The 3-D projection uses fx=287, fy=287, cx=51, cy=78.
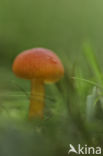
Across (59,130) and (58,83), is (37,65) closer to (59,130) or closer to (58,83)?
(58,83)

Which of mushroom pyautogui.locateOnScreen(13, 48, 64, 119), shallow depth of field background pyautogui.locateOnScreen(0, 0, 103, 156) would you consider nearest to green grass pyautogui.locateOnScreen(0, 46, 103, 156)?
shallow depth of field background pyautogui.locateOnScreen(0, 0, 103, 156)

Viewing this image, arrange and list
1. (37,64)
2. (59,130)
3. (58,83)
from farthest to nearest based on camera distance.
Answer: (37,64)
(58,83)
(59,130)

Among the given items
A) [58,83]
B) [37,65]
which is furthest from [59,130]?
[37,65]

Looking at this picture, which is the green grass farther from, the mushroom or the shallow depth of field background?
the mushroom

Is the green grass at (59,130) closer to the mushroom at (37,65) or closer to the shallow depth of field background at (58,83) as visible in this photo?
the shallow depth of field background at (58,83)

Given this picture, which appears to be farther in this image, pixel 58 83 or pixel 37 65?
pixel 37 65

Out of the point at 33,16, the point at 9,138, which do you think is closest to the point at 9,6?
the point at 33,16

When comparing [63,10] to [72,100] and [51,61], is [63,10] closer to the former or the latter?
[51,61]

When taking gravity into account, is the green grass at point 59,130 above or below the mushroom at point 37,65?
below

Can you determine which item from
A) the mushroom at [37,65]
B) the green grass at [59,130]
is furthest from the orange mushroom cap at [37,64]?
the green grass at [59,130]
